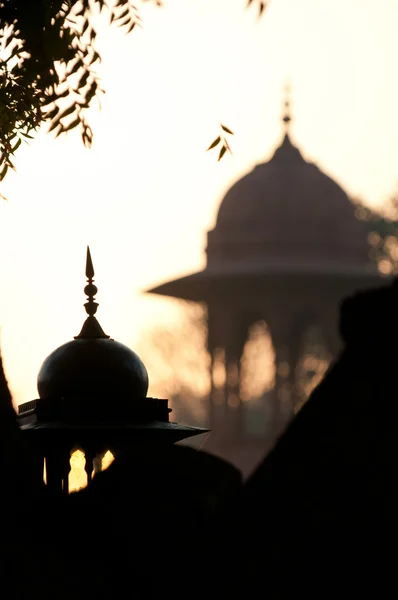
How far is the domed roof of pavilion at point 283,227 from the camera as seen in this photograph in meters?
41.2

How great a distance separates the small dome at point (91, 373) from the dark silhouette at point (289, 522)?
192 centimetres

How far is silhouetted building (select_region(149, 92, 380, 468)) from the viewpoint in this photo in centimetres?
4019

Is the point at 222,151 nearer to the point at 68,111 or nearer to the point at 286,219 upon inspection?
the point at 68,111

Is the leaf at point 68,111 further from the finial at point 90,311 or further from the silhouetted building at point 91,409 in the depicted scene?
the silhouetted building at point 91,409

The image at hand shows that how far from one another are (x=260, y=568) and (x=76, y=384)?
8.69ft

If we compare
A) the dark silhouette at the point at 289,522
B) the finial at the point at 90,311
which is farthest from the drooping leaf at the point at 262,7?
the dark silhouette at the point at 289,522

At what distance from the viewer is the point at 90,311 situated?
8383 mm

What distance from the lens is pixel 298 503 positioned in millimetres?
5266

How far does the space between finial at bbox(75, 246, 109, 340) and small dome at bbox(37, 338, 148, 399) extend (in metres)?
0.18

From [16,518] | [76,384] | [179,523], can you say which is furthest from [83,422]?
[16,518]

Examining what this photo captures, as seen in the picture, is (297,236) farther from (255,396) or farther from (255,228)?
(255,396)

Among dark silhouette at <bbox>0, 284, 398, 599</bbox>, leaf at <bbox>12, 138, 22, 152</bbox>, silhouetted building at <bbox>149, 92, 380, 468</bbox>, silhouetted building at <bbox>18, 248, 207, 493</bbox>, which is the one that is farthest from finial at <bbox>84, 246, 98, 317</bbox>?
silhouetted building at <bbox>149, 92, 380, 468</bbox>

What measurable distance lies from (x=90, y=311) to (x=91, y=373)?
2.22ft

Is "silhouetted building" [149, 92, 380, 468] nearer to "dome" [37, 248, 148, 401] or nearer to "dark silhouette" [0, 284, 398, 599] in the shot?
"dome" [37, 248, 148, 401]
